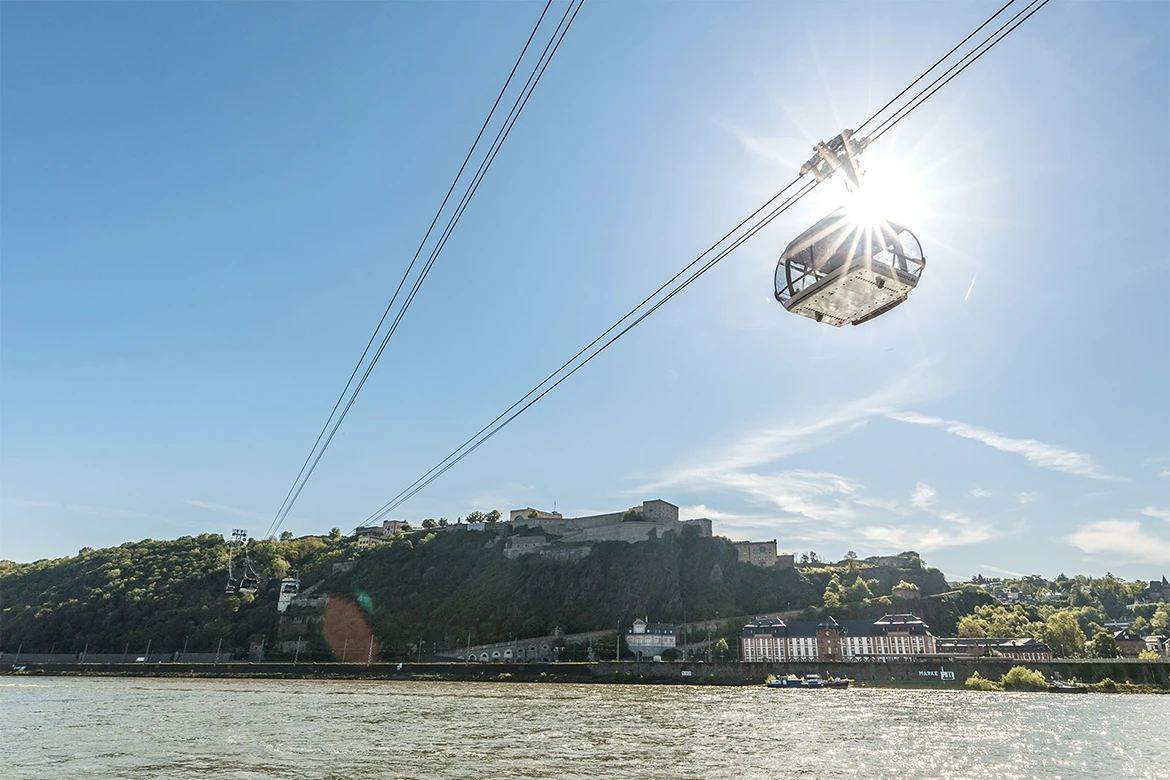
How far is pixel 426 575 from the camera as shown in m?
99.0

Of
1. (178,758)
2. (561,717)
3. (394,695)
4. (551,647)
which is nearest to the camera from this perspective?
(178,758)

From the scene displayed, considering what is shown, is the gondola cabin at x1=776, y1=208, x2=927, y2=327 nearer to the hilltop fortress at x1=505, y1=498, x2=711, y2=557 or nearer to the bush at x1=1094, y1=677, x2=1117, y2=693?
the bush at x1=1094, y1=677, x2=1117, y2=693

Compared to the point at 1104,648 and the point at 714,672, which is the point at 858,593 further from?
the point at 714,672

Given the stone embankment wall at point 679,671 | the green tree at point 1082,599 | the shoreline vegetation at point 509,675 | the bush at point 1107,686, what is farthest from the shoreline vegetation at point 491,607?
the green tree at point 1082,599

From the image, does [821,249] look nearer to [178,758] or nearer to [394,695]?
[178,758]

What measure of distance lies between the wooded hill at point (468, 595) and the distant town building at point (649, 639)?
383 centimetres

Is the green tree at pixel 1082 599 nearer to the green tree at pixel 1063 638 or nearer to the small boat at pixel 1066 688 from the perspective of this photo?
the green tree at pixel 1063 638

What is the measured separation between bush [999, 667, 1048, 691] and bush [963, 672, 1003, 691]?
79cm

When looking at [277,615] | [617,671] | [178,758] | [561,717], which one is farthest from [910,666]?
[277,615]

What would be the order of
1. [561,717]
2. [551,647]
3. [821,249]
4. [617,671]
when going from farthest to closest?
[551,647]
[617,671]
[561,717]
[821,249]

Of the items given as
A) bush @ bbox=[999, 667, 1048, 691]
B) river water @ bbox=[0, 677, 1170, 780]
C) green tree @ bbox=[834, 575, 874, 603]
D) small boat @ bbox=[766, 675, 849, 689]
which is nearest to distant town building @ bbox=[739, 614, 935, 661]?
green tree @ bbox=[834, 575, 874, 603]

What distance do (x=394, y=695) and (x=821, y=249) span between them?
44.4 metres

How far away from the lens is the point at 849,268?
817 centimetres

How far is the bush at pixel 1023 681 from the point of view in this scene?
54438mm
